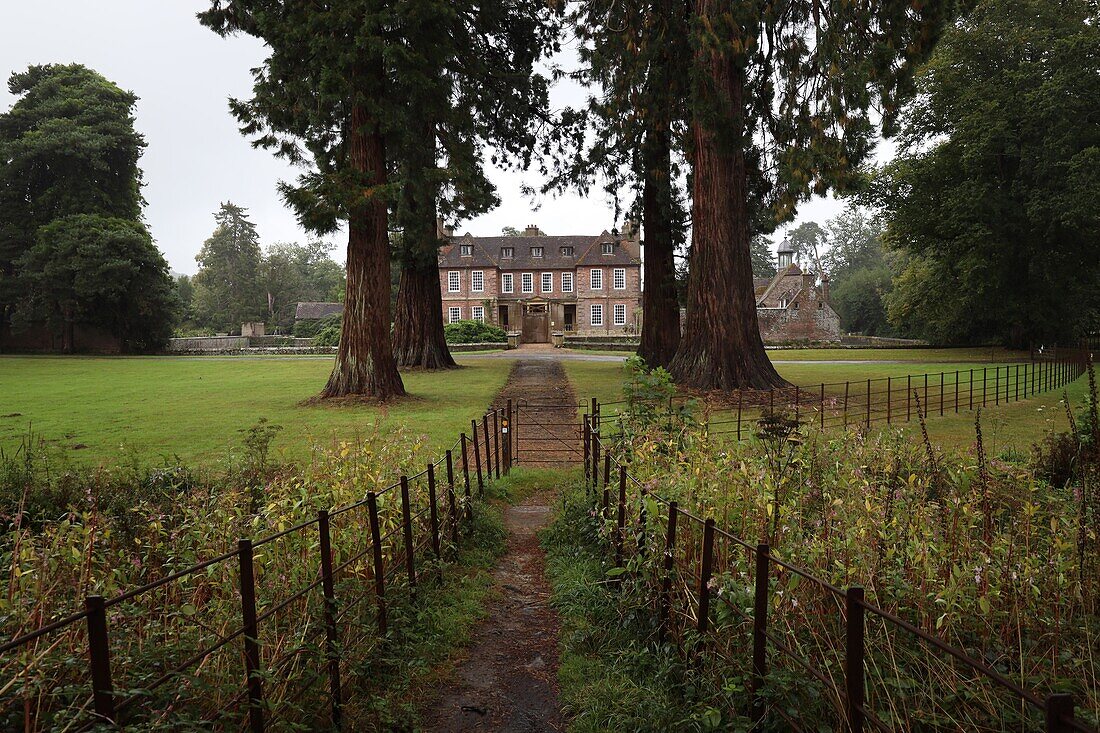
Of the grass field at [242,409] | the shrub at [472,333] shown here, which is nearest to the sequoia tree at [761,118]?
the grass field at [242,409]

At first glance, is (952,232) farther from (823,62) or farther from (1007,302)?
(823,62)

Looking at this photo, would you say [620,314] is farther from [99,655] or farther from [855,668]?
[99,655]

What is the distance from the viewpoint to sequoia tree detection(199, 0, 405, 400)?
14.8 metres

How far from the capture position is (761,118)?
18.8 m

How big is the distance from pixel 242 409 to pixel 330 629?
1425cm

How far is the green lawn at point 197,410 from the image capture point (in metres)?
11.5

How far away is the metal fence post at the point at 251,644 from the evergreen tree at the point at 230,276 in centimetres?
7347

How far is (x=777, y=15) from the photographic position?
14023 mm

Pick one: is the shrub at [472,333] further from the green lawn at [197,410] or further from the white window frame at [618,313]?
the green lawn at [197,410]

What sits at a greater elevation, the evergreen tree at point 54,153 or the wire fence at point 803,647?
the evergreen tree at point 54,153

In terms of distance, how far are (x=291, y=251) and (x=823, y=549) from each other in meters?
111

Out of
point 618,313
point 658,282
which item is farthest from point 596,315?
point 658,282

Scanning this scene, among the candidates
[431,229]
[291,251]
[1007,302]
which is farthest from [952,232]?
[291,251]

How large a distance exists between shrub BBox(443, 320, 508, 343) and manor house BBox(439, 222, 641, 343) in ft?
36.7
